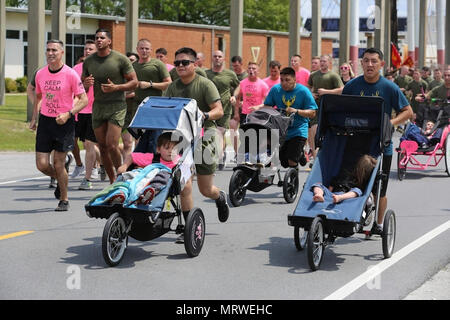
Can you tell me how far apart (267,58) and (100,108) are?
51.7m

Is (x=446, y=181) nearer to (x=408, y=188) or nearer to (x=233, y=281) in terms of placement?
(x=408, y=188)

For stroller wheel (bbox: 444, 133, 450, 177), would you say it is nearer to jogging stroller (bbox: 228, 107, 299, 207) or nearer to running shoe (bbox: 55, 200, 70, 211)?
jogging stroller (bbox: 228, 107, 299, 207)

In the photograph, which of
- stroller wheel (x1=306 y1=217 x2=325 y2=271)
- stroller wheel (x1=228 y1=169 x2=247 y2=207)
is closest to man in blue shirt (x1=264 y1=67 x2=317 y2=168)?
stroller wheel (x1=228 y1=169 x2=247 y2=207)

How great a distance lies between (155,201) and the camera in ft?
26.1

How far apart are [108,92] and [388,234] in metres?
5.00

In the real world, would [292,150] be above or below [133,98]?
below

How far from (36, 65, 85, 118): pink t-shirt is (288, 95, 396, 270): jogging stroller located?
3.40 meters

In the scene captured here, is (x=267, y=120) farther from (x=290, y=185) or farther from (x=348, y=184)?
(x=348, y=184)

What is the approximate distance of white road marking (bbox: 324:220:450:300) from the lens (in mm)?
6975

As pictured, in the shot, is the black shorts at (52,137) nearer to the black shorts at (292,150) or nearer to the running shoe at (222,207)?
the running shoe at (222,207)

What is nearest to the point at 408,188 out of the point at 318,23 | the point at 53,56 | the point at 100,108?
the point at 100,108

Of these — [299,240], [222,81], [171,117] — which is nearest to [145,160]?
[171,117]

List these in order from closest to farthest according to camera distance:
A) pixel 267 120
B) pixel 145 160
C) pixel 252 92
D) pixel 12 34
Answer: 1. pixel 145 160
2. pixel 267 120
3. pixel 252 92
4. pixel 12 34

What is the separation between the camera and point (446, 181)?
15375 mm
